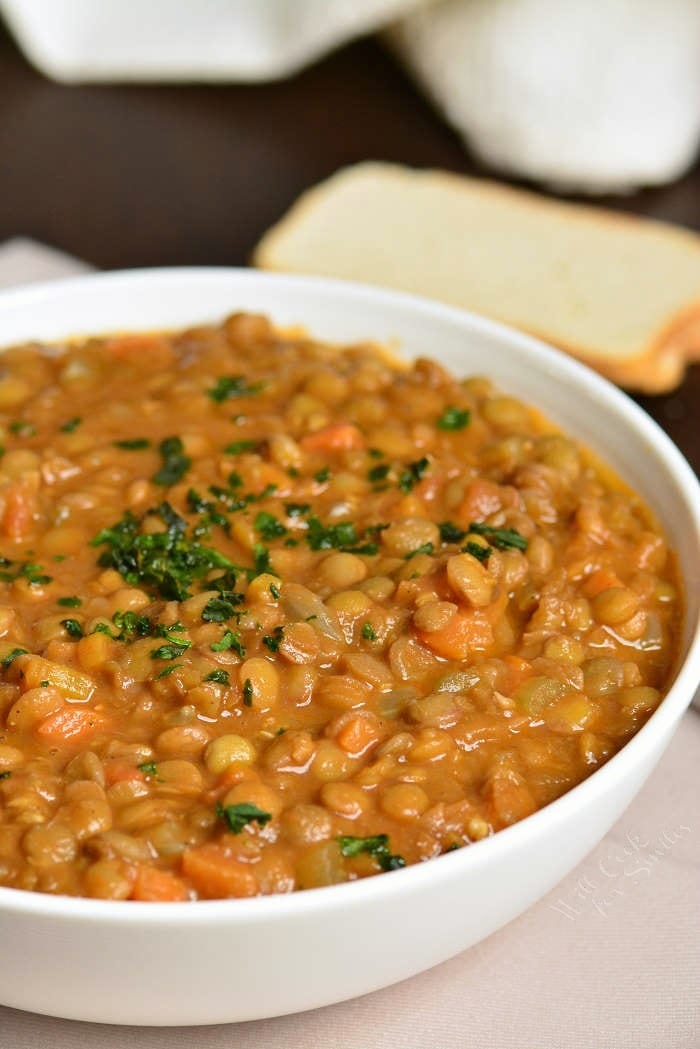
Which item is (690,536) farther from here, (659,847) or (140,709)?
(140,709)

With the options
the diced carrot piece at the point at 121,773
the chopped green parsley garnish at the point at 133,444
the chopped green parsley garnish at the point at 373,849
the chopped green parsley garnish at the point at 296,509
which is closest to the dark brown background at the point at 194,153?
the chopped green parsley garnish at the point at 133,444

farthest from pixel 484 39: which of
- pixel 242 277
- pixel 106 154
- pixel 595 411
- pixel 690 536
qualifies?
pixel 690 536

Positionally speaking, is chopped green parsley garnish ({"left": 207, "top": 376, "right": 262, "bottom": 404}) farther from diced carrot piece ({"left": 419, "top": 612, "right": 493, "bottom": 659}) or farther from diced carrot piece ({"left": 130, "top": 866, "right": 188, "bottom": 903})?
diced carrot piece ({"left": 130, "top": 866, "right": 188, "bottom": 903})

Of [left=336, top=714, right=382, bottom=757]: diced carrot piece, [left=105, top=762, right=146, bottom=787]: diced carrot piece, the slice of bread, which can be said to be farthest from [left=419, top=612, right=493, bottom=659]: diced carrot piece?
the slice of bread

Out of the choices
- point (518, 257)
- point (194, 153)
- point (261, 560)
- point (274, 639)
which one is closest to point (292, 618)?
point (274, 639)

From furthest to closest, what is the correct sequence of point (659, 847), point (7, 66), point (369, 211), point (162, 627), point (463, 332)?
point (7, 66)
point (369, 211)
point (463, 332)
point (659, 847)
point (162, 627)

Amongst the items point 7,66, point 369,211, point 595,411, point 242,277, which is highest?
point 595,411

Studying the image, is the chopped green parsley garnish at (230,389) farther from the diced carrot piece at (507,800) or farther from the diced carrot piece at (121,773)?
the diced carrot piece at (507,800)
